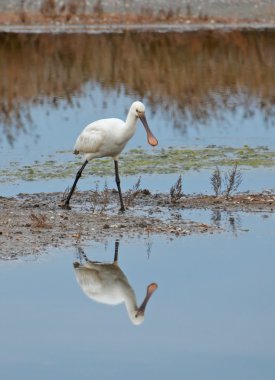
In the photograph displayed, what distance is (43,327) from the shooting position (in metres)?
9.58

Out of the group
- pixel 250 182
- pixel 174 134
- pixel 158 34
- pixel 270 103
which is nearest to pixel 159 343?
pixel 250 182

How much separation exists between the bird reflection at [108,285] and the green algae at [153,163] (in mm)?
4959

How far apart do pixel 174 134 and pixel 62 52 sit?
496 inches

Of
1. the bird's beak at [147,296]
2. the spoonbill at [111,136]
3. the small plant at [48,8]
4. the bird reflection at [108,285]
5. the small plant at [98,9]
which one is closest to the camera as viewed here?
the bird's beak at [147,296]

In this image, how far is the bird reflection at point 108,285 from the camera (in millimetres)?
10133

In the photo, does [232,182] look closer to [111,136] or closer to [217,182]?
[217,182]

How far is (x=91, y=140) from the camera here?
14.4 meters

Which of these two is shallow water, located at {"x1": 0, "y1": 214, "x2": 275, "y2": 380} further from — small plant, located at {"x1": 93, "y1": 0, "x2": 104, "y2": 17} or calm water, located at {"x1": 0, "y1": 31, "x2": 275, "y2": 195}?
small plant, located at {"x1": 93, "y1": 0, "x2": 104, "y2": 17}

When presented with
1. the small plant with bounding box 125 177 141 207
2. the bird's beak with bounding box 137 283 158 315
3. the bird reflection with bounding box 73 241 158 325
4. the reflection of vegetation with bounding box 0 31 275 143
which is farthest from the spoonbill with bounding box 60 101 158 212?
the reflection of vegetation with bounding box 0 31 275 143

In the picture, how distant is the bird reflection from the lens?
10.1m

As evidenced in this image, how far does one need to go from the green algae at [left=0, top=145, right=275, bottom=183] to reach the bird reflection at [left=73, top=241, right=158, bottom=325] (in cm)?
496

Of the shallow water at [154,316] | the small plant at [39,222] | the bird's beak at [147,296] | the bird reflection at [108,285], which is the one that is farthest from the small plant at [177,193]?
the bird's beak at [147,296]

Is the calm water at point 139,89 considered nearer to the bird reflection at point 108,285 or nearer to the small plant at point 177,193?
the small plant at point 177,193

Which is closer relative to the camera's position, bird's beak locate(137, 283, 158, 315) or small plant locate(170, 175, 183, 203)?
bird's beak locate(137, 283, 158, 315)
